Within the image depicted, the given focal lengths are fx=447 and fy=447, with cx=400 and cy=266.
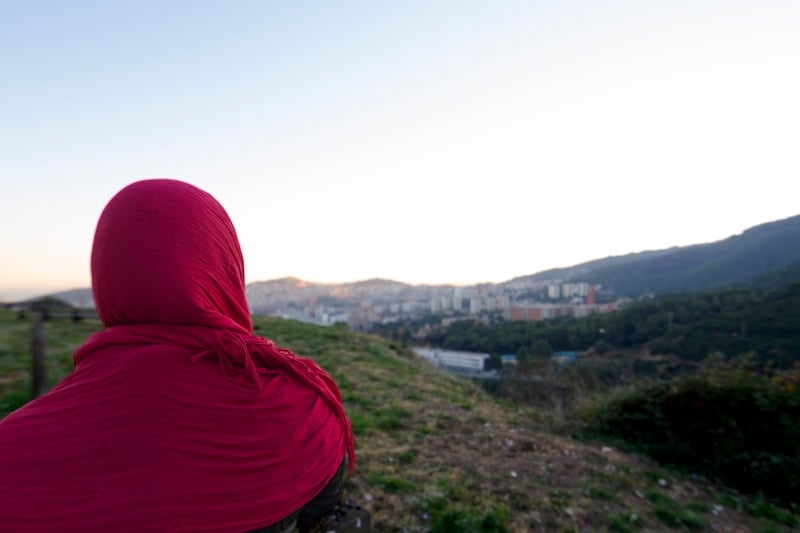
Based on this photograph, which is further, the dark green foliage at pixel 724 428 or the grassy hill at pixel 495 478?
the dark green foliage at pixel 724 428

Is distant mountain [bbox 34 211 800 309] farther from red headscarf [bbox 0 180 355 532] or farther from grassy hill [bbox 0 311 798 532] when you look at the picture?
red headscarf [bbox 0 180 355 532]

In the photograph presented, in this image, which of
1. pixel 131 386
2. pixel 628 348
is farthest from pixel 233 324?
pixel 628 348

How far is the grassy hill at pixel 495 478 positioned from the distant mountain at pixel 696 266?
12.3m

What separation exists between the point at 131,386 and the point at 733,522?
15.0 feet

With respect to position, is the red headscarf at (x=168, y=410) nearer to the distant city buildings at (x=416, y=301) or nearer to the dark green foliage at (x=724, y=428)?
the dark green foliage at (x=724, y=428)

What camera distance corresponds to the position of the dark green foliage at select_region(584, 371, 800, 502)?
4.30 meters

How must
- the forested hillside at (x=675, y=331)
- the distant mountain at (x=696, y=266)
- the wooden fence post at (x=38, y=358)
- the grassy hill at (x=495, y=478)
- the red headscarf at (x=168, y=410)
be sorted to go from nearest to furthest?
the red headscarf at (x=168, y=410) < the grassy hill at (x=495, y=478) < the wooden fence post at (x=38, y=358) < the forested hillside at (x=675, y=331) < the distant mountain at (x=696, y=266)

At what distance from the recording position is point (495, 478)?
3963 mm

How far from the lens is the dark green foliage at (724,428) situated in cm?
430

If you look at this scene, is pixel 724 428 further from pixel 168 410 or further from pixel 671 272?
pixel 671 272

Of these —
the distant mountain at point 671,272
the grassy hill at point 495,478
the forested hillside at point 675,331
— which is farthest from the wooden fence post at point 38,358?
the distant mountain at point 671,272

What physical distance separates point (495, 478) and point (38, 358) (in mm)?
3992

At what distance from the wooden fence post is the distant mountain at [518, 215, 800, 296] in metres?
16.6

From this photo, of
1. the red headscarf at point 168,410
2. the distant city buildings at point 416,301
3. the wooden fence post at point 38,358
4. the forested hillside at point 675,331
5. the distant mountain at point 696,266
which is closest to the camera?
the red headscarf at point 168,410
